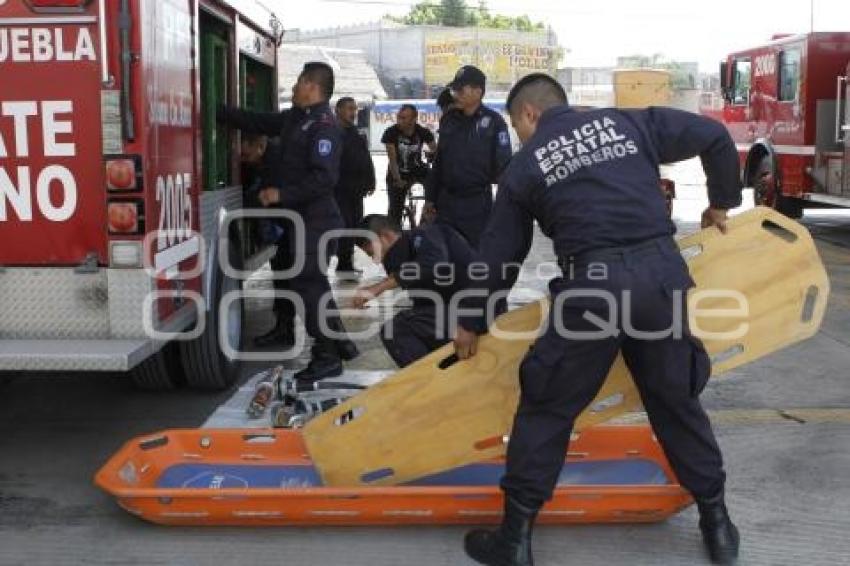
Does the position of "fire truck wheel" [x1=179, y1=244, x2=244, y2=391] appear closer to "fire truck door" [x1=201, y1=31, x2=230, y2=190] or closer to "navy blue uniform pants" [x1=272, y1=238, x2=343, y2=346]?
"navy blue uniform pants" [x1=272, y1=238, x2=343, y2=346]

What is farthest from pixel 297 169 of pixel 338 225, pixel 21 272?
pixel 21 272

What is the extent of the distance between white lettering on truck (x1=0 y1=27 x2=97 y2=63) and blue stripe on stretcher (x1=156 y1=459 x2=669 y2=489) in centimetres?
173

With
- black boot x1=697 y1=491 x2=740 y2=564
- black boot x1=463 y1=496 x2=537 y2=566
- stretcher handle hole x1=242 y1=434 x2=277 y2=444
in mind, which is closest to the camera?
black boot x1=463 y1=496 x2=537 y2=566

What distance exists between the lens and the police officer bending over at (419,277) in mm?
4797

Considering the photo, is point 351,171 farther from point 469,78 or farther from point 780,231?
point 780,231

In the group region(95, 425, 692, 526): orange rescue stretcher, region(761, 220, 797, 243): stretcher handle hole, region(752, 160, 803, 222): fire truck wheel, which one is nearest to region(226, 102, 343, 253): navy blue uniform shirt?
region(95, 425, 692, 526): orange rescue stretcher

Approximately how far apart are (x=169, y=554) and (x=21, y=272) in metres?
1.43

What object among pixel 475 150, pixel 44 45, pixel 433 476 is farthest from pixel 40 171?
pixel 475 150

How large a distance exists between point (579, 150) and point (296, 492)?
62.0 inches

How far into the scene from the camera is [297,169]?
19.5 ft

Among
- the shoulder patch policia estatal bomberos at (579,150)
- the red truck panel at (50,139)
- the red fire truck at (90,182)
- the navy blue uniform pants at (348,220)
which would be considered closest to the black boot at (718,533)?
the shoulder patch policia estatal bomberos at (579,150)

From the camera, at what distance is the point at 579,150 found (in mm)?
3391

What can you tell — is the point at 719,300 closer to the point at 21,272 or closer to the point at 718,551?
the point at 718,551

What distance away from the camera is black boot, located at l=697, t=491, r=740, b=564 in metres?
3.63
